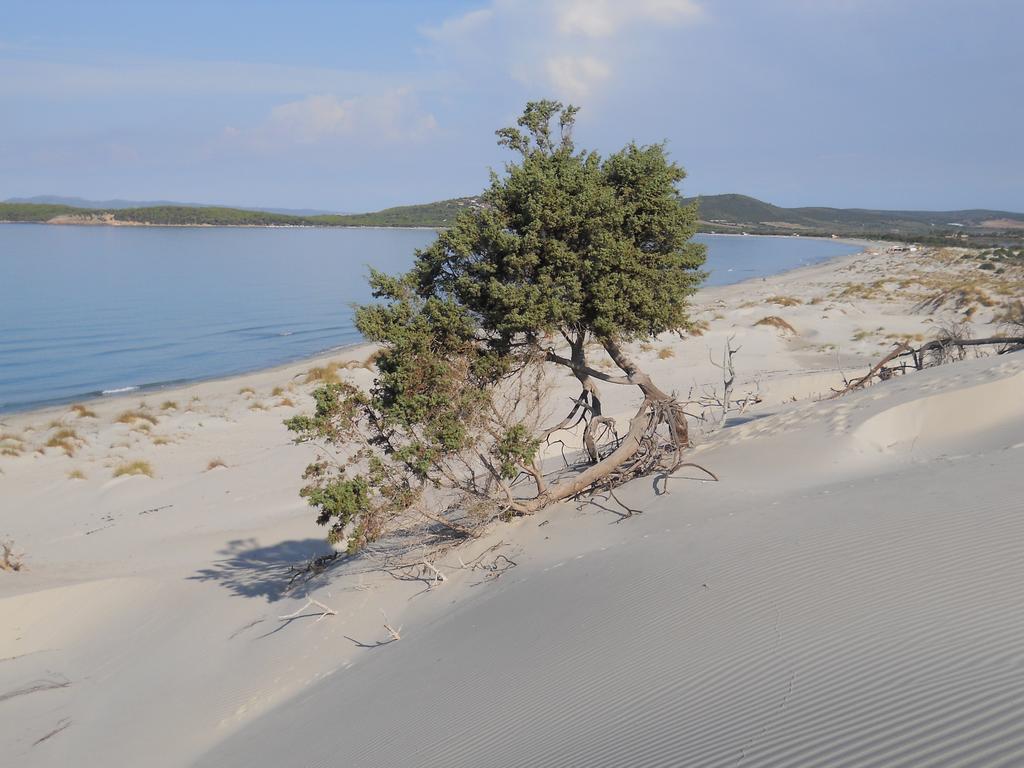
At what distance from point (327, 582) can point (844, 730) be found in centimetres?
770

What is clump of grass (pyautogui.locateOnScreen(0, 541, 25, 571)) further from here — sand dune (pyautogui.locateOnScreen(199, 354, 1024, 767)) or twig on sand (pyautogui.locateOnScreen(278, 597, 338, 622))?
sand dune (pyautogui.locateOnScreen(199, 354, 1024, 767))

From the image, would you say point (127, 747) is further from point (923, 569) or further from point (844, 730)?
point (923, 569)

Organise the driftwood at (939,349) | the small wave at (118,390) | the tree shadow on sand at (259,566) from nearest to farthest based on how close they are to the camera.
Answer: the tree shadow on sand at (259,566) < the driftwood at (939,349) < the small wave at (118,390)

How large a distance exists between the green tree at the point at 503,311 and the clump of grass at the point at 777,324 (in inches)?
796

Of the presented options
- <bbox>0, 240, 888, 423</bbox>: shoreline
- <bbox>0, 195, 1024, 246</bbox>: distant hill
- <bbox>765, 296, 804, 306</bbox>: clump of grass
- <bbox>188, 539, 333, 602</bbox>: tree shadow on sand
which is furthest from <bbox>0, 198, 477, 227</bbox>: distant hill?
<bbox>188, 539, 333, 602</bbox>: tree shadow on sand

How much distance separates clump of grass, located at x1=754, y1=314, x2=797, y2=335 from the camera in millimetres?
28531

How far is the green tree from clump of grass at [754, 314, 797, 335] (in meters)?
20.2

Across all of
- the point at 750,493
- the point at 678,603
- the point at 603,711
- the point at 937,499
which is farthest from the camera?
the point at 750,493

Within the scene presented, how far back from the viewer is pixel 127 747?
702 centimetres

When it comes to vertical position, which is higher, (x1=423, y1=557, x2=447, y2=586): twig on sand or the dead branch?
(x1=423, y1=557, x2=447, y2=586): twig on sand

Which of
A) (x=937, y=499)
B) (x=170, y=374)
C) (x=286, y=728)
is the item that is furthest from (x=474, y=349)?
(x=170, y=374)

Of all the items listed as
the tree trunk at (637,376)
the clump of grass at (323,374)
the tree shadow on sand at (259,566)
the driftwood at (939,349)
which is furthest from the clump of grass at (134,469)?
the driftwood at (939,349)

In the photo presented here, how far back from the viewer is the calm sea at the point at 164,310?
95.7 ft

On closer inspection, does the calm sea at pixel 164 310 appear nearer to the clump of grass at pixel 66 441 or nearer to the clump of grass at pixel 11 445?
the clump of grass at pixel 11 445
